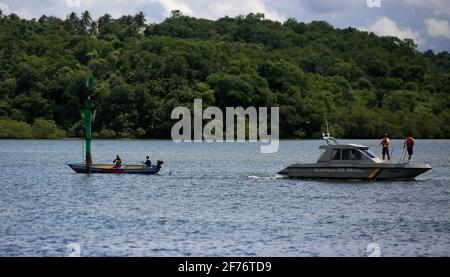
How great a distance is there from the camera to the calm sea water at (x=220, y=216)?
3688 centimetres

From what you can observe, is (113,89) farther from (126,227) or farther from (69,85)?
(126,227)

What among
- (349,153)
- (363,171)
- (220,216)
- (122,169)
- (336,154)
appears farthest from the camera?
(122,169)

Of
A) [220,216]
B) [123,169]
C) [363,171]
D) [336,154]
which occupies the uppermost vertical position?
[336,154]

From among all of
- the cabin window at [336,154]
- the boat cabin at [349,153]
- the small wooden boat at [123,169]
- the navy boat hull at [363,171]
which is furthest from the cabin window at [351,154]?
the small wooden boat at [123,169]

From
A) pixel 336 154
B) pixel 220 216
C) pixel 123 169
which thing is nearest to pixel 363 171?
pixel 336 154

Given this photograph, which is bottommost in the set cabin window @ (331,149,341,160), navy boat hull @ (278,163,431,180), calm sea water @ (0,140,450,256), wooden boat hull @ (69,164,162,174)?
calm sea water @ (0,140,450,256)

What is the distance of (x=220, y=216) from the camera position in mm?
46531

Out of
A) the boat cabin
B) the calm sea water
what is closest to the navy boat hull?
the boat cabin

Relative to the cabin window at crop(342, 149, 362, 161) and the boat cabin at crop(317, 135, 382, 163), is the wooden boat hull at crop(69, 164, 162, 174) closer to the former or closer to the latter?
the boat cabin at crop(317, 135, 382, 163)

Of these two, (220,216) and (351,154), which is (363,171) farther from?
(220,216)

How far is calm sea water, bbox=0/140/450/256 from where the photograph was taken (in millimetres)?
36875

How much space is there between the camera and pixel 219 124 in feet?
582

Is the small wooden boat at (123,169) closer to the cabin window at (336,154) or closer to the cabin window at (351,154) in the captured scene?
the cabin window at (336,154)
